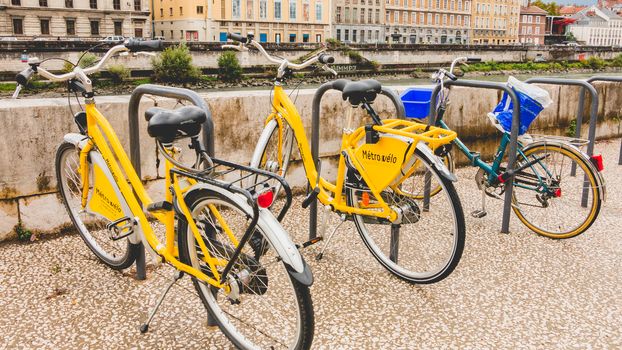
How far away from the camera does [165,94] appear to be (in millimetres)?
2572

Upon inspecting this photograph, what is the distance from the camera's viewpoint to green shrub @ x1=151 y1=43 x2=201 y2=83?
121 feet

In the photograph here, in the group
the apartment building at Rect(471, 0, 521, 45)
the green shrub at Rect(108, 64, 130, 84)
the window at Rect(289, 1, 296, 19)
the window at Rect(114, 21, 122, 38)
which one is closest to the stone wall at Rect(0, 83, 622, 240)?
the green shrub at Rect(108, 64, 130, 84)

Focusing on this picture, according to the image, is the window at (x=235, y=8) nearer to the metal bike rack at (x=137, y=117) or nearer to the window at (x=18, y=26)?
the window at (x=18, y=26)

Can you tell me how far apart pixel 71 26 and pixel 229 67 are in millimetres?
14964

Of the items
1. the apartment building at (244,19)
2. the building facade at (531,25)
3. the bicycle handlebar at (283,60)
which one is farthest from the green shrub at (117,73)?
the building facade at (531,25)

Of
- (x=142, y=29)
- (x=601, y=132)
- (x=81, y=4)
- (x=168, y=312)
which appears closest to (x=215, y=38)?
(x=142, y=29)

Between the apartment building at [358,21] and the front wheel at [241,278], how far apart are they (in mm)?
66804

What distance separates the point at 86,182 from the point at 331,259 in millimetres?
1349

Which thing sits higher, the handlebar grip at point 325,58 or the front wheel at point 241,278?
the handlebar grip at point 325,58

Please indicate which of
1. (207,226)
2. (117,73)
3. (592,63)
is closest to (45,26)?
(117,73)

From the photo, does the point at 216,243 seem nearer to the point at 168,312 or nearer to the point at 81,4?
the point at 168,312

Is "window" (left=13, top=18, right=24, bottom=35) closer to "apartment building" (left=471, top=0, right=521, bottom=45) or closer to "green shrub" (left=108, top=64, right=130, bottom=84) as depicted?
"green shrub" (left=108, top=64, right=130, bottom=84)

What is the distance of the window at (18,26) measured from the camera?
143 ft

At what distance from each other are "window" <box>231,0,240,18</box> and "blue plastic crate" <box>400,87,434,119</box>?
55.5 metres
